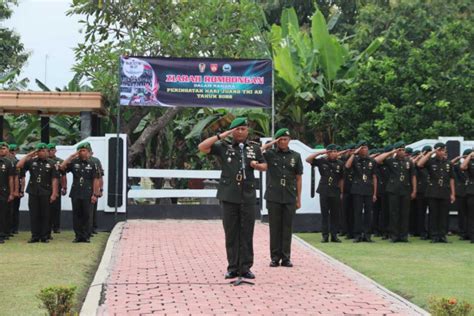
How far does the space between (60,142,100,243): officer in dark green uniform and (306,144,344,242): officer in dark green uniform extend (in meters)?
4.11

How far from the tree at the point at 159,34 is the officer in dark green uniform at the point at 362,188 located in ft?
20.5

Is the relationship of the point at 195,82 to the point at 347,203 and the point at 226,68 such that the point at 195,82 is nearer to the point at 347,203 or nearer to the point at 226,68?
the point at 226,68

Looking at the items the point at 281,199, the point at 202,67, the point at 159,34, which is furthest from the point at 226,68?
the point at 281,199

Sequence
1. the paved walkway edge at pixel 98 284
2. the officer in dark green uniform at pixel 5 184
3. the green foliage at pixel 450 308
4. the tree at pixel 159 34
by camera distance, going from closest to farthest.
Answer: the green foliage at pixel 450 308, the paved walkway edge at pixel 98 284, the officer in dark green uniform at pixel 5 184, the tree at pixel 159 34

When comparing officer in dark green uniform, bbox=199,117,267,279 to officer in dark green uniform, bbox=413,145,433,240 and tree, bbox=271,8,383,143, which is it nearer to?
officer in dark green uniform, bbox=413,145,433,240

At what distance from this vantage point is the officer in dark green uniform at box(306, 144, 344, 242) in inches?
518

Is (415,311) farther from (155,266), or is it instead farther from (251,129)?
(251,129)

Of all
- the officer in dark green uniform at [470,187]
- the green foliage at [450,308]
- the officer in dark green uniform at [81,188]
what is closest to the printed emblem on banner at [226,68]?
the officer in dark green uniform at [81,188]

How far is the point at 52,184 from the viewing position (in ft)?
43.1

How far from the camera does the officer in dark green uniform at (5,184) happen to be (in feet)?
42.6

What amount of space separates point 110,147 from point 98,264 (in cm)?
593

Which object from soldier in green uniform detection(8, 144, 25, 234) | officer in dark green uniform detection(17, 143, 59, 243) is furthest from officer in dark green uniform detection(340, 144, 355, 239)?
soldier in green uniform detection(8, 144, 25, 234)

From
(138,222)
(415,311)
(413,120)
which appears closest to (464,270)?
(415,311)

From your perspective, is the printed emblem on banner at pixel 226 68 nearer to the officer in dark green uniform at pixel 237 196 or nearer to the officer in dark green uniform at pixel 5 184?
the officer in dark green uniform at pixel 5 184
